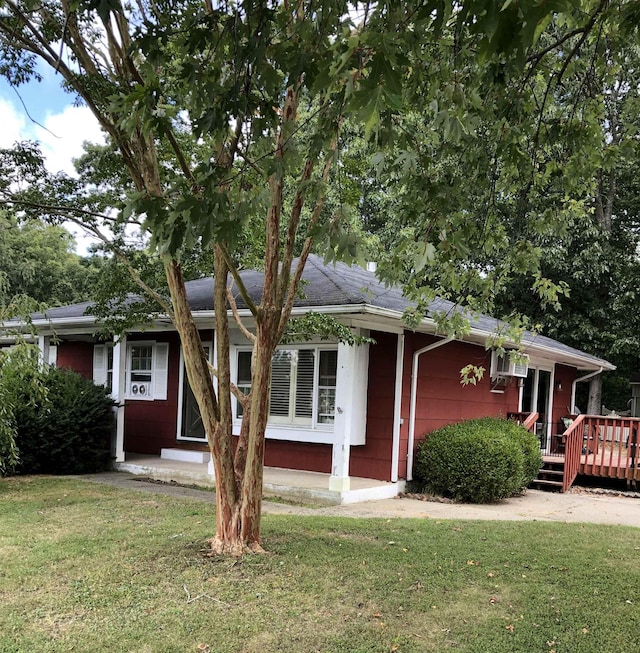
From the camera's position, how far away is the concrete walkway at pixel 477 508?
7.48 m

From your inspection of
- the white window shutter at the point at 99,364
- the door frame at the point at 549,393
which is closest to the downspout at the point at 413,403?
the door frame at the point at 549,393

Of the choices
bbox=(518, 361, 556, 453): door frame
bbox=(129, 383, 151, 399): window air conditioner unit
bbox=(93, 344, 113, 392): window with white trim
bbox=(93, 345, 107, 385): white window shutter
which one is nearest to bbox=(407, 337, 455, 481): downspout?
bbox=(518, 361, 556, 453): door frame

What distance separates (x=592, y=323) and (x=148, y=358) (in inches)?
552

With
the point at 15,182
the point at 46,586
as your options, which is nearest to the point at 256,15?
the point at 46,586

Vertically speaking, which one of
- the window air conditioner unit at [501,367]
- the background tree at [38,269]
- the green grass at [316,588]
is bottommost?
the green grass at [316,588]

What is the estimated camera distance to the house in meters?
→ 8.55

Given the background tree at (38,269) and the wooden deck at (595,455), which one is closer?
the wooden deck at (595,455)

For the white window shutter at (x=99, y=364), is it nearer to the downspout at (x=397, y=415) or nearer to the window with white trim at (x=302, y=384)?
the window with white trim at (x=302, y=384)

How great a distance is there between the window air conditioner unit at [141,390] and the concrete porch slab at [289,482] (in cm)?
164

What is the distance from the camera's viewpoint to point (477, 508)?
27.0ft

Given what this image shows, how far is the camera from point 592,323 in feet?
64.1

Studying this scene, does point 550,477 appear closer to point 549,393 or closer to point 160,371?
point 549,393

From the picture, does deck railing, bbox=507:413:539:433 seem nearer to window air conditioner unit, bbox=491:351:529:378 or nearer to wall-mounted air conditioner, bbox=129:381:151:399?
window air conditioner unit, bbox=491:351:529:378

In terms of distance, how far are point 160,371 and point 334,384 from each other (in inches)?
174
